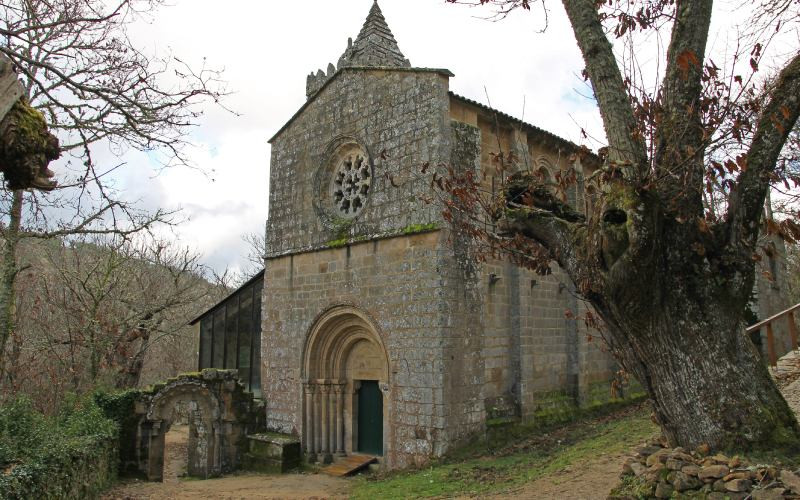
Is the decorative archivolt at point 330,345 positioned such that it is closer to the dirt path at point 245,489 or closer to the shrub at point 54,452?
the dirt path at point 245,489

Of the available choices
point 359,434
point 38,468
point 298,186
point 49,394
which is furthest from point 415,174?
point 49,394

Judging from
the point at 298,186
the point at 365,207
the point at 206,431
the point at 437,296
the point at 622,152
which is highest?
the point at 298,186

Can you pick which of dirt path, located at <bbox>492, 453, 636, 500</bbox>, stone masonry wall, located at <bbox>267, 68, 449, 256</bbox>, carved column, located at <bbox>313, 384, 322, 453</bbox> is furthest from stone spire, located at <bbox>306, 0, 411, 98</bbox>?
dirt path, located at <bbox>492, 453, 636, 500</bbox>

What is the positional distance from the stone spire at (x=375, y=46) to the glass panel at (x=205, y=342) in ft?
32.8

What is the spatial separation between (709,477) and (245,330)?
12.5 meters

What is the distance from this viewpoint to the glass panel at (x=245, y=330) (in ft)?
48.9

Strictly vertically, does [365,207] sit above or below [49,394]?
above

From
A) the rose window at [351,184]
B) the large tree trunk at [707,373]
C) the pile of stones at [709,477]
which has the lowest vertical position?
the pile of stones at [709,477]

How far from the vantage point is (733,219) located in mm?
4785

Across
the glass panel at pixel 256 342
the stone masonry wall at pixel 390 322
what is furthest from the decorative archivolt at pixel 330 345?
the glass panel at pixel 256 342

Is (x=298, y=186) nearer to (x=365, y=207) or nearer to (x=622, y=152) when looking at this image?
(x=365, y=207)

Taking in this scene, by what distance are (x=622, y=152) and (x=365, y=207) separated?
23.1 ft

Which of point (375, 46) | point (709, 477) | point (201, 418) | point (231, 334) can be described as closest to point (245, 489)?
point (201, 418)

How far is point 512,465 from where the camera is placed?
29.2ft
